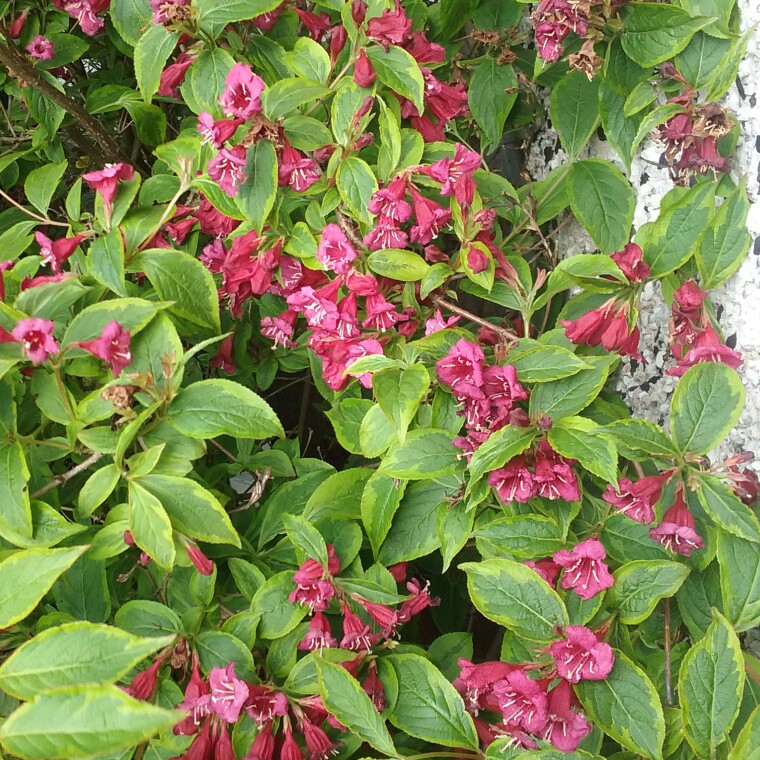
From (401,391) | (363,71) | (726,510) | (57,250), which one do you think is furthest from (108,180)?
(726,510)

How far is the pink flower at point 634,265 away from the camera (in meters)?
0.79

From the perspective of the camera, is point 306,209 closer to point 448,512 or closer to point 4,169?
point 448,512

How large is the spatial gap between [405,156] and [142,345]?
1.28 feet

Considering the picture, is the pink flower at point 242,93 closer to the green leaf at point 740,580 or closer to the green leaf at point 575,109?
the green leaf at point 575,109

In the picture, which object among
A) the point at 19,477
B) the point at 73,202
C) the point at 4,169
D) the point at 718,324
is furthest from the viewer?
the point at 4,169

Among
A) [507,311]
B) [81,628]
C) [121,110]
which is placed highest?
[121,110]

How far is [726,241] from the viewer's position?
773 millimetres

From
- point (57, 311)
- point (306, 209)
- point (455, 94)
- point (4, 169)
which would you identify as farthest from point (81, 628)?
point (4, 169)

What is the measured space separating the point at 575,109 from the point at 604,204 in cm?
16

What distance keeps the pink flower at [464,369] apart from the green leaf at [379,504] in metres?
0.15

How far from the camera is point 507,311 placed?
1346 millimetres

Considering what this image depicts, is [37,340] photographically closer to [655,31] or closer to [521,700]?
[521,700]

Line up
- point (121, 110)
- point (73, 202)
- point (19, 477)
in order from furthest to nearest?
point (121, 110), point (73, 202), point (19, 477)

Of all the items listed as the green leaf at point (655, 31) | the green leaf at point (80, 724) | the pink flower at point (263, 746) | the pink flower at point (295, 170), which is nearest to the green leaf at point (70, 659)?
the green leaf at point (80, 724)
